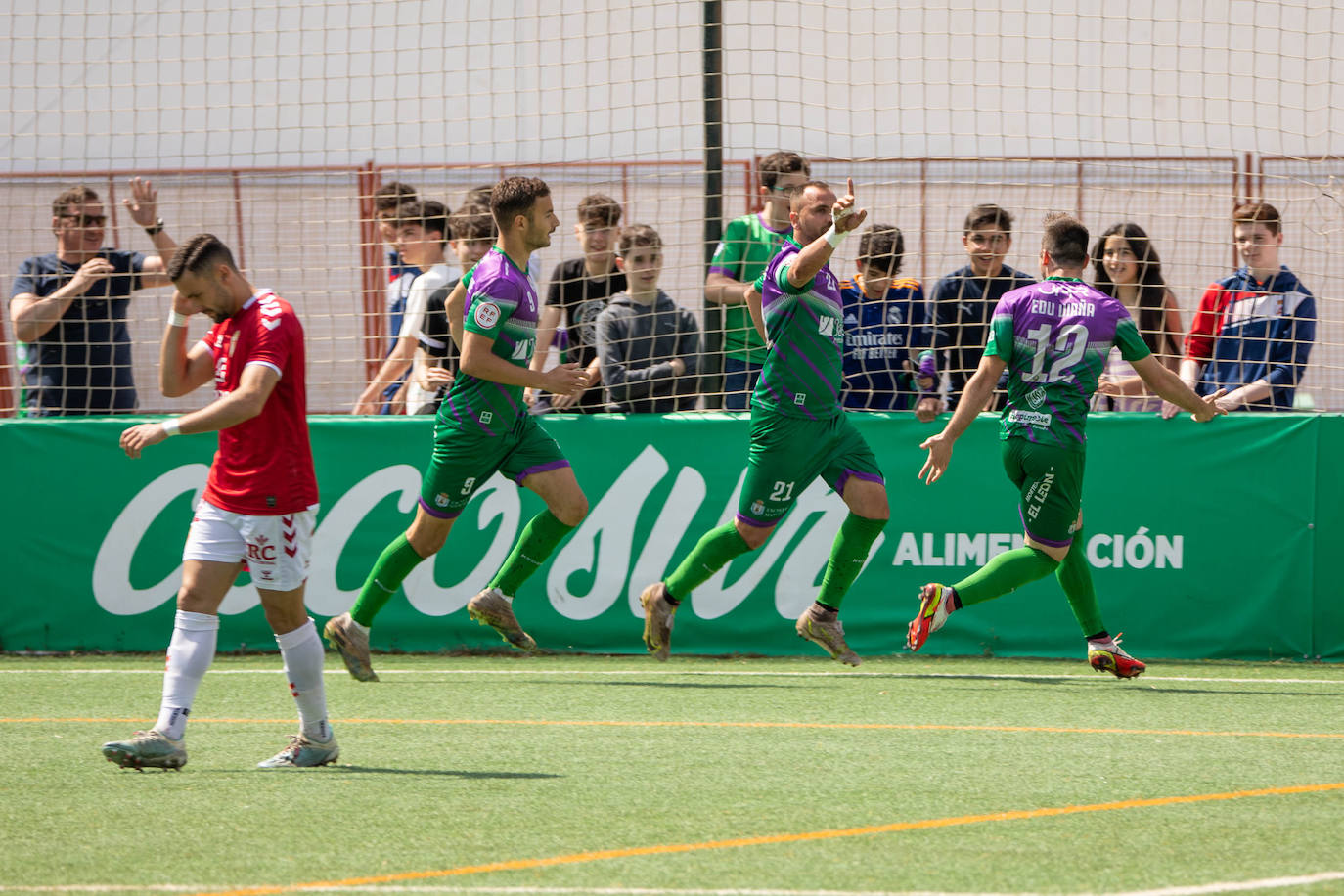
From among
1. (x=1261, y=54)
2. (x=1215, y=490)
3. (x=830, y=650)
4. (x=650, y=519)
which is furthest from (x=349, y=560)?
(x=1261, y=54)

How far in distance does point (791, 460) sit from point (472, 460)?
1528mm

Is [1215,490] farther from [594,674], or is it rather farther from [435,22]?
[435,22]

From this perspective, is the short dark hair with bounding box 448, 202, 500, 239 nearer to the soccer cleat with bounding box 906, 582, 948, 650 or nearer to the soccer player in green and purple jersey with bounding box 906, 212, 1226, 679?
the soccer player in green and purple jersey with bounding box 906, 212, 1226, 679

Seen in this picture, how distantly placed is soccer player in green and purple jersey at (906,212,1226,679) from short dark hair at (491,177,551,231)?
2241mm

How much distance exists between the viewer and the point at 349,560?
349 inches

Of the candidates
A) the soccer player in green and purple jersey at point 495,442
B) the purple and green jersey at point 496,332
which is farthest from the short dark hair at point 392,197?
the purple and green jersey at point 496,332

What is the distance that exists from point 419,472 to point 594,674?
1.73 metres

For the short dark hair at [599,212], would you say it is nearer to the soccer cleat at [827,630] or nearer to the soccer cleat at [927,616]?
the soccer cleat at [827,630]

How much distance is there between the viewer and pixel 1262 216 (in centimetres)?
842

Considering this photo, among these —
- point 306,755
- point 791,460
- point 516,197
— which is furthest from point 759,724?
point 516,197

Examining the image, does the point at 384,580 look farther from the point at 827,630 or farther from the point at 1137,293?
the point at 1137,293

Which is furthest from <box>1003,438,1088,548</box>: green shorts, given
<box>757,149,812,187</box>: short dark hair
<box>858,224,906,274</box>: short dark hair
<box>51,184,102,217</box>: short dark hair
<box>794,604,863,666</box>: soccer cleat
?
<box>51,184,102,217</box>: short dark hair

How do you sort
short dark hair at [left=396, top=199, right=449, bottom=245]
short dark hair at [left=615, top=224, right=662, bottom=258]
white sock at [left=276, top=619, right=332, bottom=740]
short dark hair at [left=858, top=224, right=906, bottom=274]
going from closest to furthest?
1. white sock at [left=276, top=619, right=332, bottom=740]
2. short dark hair at [left=858, top=224, right=906, bottom=274]
3. short dark hair at [left=615, top=224, right=662, bottom=258]
4. short dark hair at [left=396, top=199, right=449, bottom=245]

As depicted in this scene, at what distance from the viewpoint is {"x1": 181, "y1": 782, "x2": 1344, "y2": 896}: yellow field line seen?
3.82 meters
